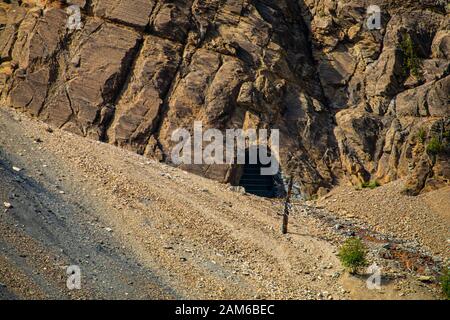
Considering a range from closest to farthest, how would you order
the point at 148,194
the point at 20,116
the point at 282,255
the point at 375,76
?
the point at 282,255 → the point at 148,194 → the point at 20,116 → the point at 375,76

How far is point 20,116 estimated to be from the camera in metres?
38.8

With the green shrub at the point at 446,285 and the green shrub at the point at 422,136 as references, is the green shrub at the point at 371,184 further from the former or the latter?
the green shrub at the point at 446,285

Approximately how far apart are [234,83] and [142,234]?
47.5 ft

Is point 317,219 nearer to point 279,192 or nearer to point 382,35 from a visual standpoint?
point 279,192

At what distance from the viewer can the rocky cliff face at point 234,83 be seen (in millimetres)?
40281

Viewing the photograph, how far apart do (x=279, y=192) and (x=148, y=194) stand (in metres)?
9.30

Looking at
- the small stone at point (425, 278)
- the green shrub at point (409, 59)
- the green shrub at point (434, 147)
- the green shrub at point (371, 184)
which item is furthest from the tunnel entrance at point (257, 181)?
the green shrub at point (409, 59)

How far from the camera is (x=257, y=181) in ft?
131

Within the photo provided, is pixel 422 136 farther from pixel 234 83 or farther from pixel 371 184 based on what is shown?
pixel 234 83

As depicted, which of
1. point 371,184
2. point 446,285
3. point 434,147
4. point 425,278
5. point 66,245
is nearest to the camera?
point 66,245

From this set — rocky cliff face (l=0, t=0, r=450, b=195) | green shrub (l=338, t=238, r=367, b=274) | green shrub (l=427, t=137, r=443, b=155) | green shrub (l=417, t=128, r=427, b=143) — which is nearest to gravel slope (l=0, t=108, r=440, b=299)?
green shrub (l=338, t=238, r=367, b=274)

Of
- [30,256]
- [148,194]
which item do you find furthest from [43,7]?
[30,256]

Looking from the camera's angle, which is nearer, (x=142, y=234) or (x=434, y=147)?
(x=142, y=234)

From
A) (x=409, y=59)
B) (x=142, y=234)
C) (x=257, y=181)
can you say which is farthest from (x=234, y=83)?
(x=142, y=234)
